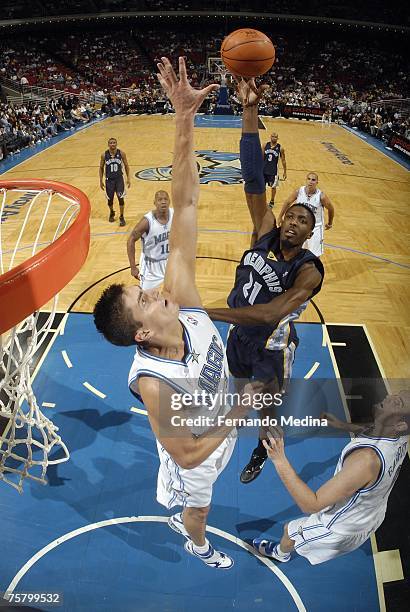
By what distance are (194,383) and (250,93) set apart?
73.4 inches

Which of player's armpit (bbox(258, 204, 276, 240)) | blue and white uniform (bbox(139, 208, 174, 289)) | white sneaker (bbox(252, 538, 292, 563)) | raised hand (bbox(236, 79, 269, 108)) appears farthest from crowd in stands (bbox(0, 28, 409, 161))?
white sneaker (bbox(252, 538, 292, 563))

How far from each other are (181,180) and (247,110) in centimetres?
71

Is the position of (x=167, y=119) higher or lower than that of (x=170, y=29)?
lower

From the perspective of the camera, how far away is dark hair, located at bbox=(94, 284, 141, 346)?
2350mm

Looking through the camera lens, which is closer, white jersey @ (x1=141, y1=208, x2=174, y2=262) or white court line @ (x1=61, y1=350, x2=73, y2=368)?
white court line @ (x1=61, y1=350, x2=73, y2=368)

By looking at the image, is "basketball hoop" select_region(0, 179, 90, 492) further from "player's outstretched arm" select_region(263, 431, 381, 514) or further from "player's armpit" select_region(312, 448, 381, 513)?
"player's armpit" select_region(312, 448, 381, 513)

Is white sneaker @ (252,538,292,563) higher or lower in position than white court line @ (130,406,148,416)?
lower

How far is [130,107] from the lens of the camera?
87.5 ft

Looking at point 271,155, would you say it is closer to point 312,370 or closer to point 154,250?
point 154,250

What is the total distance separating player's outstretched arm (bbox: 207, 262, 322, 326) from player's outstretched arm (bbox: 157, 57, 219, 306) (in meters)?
0.40

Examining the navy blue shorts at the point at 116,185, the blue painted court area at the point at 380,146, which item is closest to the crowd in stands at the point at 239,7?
→ the blue painted court area at the point at 380,146

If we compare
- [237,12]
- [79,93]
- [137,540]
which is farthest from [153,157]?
[237,12]

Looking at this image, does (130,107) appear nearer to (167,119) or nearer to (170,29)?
(167,119)

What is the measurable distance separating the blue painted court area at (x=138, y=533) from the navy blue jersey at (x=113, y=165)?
550 cm
